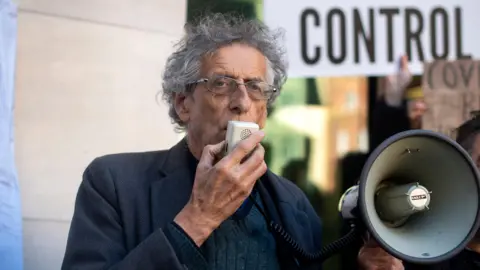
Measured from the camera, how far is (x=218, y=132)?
1812 mm

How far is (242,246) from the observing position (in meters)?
1.82

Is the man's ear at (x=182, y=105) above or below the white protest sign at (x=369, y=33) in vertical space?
below

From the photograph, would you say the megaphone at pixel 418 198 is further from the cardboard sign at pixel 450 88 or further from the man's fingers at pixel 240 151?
the cardboard sign at pixel 450 88

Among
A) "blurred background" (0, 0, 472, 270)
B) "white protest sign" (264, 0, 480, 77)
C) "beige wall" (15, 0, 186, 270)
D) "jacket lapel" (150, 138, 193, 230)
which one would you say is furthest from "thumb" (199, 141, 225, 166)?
"white protest sign" (264, 0, 480, 77)

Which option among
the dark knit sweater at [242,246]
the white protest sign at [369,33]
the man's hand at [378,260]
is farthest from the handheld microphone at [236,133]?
the white protest sign at [369,33]

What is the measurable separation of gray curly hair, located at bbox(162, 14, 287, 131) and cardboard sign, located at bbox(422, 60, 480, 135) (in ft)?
4.63

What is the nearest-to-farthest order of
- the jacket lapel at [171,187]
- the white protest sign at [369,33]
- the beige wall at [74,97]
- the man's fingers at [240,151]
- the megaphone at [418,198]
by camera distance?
the man's fingers at [240,151]
the megaphone at [418,198]
the jacket lapel at [171,187]
the beige wall at [74,97]
the white protest sign at [369,33]

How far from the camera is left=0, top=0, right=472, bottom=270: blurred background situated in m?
2.77

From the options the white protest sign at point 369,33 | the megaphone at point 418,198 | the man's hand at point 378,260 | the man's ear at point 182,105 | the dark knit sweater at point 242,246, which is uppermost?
the white protest sign at point 369,33

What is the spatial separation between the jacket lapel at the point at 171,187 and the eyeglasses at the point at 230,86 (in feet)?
0.80

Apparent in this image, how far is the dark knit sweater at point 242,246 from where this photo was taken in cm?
177

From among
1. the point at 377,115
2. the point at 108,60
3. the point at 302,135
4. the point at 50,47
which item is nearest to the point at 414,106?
the point at 377,115

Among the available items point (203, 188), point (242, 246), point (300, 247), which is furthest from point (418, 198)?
point (203, 188)

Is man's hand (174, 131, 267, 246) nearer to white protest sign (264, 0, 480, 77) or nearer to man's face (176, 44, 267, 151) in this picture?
man's face (176, 44, 267, 151)
